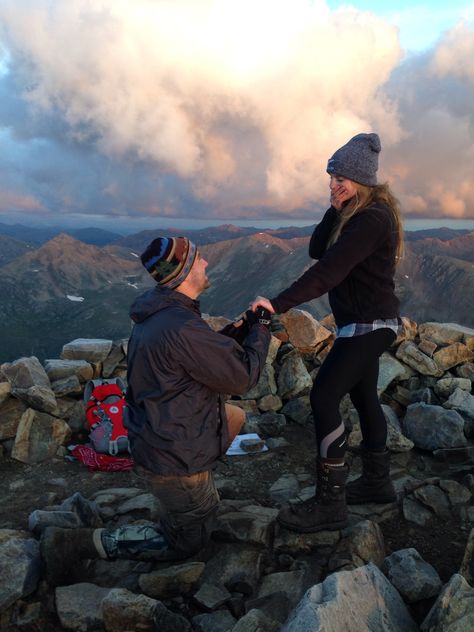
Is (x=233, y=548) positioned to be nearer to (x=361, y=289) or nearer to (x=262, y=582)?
(x=262, y=582)

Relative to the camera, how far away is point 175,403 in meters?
4.68

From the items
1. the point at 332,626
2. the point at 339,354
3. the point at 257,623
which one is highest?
the point at 339,354

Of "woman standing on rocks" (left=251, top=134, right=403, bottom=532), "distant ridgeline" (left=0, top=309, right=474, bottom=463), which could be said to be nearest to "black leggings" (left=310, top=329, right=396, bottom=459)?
"woman standing on rocks" (left=251, top=134, right=403, bottom=532)

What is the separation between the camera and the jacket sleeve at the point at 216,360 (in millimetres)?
4500

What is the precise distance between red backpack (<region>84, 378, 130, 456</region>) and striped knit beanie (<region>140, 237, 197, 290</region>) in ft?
14.2

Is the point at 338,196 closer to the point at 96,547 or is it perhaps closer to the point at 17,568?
the point at 96,547

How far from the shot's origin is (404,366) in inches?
410

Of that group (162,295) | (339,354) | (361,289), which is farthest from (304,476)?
(162,295)

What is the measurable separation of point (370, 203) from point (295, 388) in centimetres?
559

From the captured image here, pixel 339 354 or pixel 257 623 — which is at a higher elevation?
pixel 339 354

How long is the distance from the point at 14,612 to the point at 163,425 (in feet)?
7.07

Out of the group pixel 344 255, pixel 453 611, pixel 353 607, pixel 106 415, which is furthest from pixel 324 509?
pixel 106 415

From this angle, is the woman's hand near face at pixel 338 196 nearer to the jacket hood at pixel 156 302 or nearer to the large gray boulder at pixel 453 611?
the jacket hood at pixel 156 302

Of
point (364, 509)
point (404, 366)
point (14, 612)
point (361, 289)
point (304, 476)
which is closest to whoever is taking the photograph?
point (14, 612)
